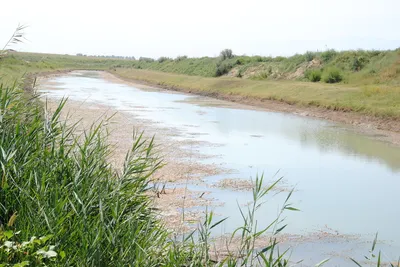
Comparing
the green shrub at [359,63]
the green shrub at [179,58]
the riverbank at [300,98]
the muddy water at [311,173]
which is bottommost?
the muddy water at [311,173]

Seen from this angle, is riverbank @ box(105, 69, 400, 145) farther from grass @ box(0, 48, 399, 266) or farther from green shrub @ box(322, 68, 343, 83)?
grass @ box(0, 48, 399, 266)

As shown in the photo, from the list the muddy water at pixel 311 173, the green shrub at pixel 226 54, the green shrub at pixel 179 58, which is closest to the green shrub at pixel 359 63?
the muddy water at pixel 311 173

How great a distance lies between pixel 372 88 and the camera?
2362cm

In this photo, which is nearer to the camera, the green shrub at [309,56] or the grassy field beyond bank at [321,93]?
the grassy field beyond bank at [321,93]

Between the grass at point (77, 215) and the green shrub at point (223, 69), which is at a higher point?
the green shrub at point (223, 69)

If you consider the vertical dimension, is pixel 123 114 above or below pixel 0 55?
below

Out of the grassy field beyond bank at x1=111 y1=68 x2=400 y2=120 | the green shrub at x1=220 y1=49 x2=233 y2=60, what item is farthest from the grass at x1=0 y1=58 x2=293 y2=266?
the green shrub at x1=220 y1=49 x2=233 y2=60

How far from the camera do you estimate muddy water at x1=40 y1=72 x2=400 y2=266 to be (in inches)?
294

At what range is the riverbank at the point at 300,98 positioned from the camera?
1894 cm

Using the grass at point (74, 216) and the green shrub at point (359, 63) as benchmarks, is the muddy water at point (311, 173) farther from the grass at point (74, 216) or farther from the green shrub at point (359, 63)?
the green shrub at point (359, 63)

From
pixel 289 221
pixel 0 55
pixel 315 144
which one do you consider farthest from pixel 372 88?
pixel 0 55

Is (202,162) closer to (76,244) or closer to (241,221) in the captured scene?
(241,221)

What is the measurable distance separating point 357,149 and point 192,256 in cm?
1091

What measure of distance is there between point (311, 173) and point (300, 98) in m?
14.9
